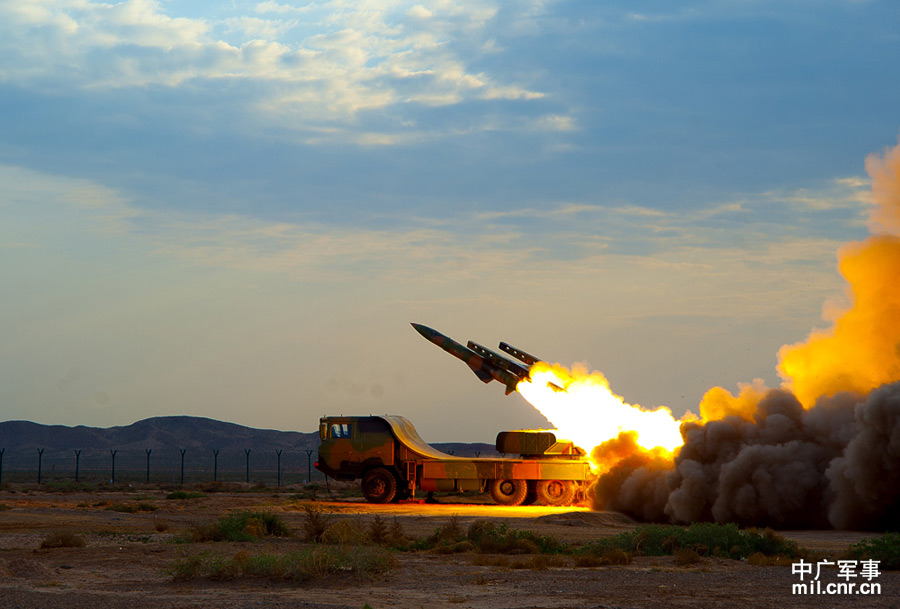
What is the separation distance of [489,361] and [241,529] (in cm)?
1688

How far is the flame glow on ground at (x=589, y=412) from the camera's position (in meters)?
37.6

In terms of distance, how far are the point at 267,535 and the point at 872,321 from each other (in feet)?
66.0

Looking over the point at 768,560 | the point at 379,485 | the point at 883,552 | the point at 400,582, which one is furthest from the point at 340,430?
the point at 883,552

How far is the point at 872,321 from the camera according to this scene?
33.4m

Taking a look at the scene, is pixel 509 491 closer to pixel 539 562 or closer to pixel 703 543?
pixel 703 543

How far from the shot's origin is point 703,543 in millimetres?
21500

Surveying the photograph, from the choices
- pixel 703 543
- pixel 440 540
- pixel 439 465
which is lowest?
pixel 440 540

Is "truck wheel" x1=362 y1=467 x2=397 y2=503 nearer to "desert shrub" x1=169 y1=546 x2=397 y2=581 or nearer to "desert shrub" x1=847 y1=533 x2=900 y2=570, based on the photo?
"desert shrub" x1=169 y1=546 x2=397 y2=581

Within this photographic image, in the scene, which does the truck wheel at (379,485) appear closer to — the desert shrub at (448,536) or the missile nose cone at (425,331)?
the missile nose cone at (425,331)

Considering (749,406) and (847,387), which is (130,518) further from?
(847,387)

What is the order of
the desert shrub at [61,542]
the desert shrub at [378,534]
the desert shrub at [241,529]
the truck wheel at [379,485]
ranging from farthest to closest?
the truck wheel at [379,485] → the desert shrub at [241,529] → the desert shrub at [378,534] → the desert shrub at [61,542]

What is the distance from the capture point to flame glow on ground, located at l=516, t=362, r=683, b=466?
123ft

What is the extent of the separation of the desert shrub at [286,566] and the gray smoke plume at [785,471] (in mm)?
14258

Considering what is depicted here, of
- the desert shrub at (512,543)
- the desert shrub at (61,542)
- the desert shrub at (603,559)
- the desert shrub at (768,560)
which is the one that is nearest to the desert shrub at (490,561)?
the desert shrub at (512,543)
